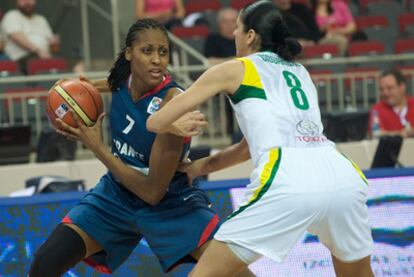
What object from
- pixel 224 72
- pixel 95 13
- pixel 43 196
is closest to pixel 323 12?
pixel 95 13

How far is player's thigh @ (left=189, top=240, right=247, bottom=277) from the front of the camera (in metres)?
3.86

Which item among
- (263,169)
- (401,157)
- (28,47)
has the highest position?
(263,169)

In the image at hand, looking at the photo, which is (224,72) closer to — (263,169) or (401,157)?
(263,169)

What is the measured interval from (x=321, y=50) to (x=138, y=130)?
7.44 meters

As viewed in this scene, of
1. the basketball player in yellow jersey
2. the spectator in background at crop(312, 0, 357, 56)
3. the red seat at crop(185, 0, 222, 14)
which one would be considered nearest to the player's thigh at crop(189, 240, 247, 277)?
the basketball player in yellow jersey

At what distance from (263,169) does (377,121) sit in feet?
18.6

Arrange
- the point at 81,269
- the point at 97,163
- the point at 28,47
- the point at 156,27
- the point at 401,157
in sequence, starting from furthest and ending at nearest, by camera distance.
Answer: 1. the point at 28,47
2. the point at 401,157
3. the point at 97,163
4. the point at 81,269
5. the point at 156,27

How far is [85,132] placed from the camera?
177 inches

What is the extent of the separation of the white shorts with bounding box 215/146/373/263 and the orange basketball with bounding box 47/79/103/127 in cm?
105

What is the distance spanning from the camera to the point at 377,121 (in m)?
9.37

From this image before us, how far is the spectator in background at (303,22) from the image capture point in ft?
38.2

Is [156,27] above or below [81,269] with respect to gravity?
above

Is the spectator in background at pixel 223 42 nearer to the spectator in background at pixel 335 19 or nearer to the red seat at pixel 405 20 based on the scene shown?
the spectator in background at pixel 335 19

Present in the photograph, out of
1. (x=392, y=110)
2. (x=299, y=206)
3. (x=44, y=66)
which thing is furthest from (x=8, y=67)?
(x=299, y=206)
